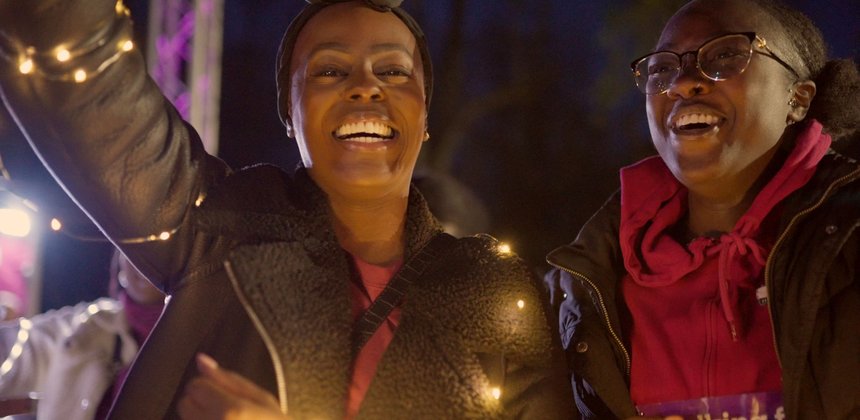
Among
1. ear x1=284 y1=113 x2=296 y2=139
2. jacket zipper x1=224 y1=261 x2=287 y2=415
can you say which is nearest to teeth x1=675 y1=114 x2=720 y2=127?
ear x1=284 y1=113 x2=296 y2=139

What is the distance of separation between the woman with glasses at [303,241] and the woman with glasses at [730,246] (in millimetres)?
437

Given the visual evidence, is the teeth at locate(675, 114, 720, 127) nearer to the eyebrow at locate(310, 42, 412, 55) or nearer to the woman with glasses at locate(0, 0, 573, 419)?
the woman with glasses at locate(0, 0, 573, 419)

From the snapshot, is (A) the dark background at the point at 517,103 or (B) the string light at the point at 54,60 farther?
(A) the dark background at the point at 517,103

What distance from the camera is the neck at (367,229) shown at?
241cm

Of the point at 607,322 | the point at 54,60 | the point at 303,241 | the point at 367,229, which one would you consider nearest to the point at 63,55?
the point at 54,60

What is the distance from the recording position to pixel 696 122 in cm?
265

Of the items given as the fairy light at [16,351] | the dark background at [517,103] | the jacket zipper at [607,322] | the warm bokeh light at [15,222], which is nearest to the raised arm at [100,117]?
the jacket zipper at [607,322]

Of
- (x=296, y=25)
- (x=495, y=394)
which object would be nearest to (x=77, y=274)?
(x=296, y=25)

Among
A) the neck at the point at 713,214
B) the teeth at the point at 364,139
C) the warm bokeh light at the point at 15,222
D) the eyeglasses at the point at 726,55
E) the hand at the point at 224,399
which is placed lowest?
the hand at the point at 224,399

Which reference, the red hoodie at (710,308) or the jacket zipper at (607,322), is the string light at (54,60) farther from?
the red hoodie at (710,308)

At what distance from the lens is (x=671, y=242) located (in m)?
2.79

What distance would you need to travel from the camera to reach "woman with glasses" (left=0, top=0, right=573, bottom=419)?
A: 6.00 ft

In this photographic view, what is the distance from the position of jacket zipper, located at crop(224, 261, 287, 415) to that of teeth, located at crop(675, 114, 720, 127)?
147 centimetres

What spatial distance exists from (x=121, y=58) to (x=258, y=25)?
10835mm
